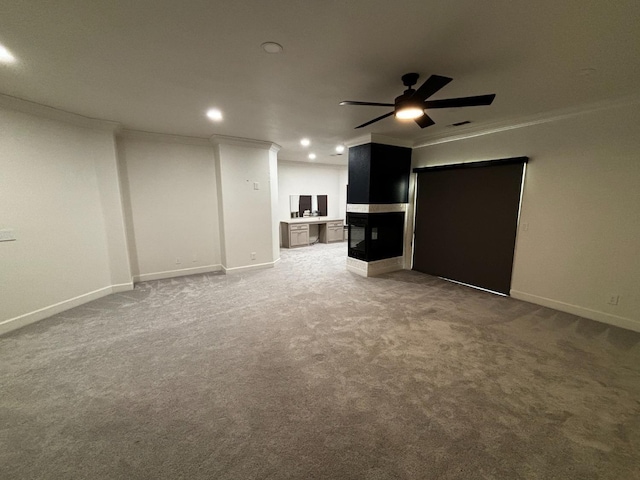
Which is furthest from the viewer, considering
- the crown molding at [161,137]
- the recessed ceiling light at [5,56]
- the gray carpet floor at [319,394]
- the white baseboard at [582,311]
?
the crown molding at [161,137]

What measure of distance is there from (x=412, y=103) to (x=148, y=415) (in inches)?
130

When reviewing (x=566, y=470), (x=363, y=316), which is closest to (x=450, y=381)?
(x=566, y=470)

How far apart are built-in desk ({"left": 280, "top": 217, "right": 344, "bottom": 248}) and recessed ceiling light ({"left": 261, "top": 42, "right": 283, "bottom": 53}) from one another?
218 inches

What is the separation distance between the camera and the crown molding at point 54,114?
294cm

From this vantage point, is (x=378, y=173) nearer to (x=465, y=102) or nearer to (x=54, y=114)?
(x=465, y=102)

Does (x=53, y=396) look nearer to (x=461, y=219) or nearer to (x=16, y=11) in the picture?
(x=16, y=11)

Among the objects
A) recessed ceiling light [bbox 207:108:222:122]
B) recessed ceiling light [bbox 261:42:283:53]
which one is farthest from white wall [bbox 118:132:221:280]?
recessed ceiling light [bbox 261:42:283:53]

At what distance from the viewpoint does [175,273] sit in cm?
501

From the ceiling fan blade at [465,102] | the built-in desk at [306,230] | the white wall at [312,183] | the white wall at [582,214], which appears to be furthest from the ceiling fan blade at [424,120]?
the white wall at [312,183]

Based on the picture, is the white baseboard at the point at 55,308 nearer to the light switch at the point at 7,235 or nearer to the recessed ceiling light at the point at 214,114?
the light switch at the point at 7,235

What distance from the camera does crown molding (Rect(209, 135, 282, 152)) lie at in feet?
15.6

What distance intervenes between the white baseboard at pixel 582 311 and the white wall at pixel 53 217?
6555 millimetres

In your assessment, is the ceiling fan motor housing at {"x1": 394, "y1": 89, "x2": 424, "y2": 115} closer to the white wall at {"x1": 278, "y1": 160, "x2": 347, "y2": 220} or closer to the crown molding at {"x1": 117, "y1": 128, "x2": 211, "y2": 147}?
the crown molding at {"x1": 117, "y1": 128, "x2": 211, "y2": 147}

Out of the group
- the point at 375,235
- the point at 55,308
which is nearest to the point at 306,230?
the point at 375,235
